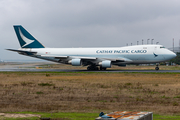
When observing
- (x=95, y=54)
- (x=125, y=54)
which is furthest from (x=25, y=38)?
(x=125, y=54)

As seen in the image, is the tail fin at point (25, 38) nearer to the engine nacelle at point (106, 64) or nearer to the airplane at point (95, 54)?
the airplane at point (95, 54)

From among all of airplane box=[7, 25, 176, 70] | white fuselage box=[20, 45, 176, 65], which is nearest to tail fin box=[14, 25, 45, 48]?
airplane box=[7, 25, 176, 70]

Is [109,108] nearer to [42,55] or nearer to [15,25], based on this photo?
[42,55]

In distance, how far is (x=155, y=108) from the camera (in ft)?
40.4

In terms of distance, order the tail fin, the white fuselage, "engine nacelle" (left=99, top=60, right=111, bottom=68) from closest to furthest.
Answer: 1. "engine nacelle" (left=99, top=60, right=111, bottom=68)
2. the white fuselage
3. the tail fin

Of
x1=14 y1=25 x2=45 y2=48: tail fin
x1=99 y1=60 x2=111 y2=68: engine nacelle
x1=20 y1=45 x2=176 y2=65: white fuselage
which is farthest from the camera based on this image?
x1=14 y1=25 x2=45 y2=48: tail fin

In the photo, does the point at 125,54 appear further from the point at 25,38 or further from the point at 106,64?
the point at 25,38

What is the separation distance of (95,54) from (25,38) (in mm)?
15132

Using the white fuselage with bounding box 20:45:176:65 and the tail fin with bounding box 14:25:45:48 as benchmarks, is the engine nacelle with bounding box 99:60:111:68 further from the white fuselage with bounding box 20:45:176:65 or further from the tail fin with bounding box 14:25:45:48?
the tail fin with bounding box 14:25:45:48

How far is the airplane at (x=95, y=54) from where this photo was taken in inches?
1727

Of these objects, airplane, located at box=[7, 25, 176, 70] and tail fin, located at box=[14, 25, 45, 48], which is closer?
airplane, located at box=[7, 25, 176, 70]

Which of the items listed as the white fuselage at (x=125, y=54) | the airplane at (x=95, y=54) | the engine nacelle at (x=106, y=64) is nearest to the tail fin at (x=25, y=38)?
the airplane at (x=95, y=54)

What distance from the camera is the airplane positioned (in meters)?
43.9

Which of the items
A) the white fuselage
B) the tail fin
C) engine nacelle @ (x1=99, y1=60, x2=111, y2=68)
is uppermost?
the tail fin
